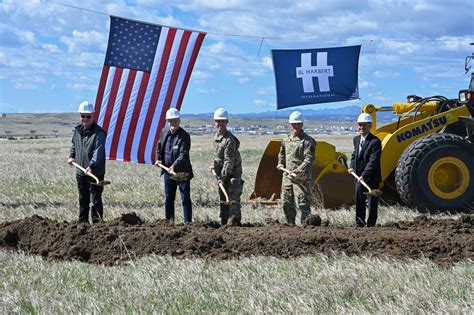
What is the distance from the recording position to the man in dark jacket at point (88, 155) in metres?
10.8

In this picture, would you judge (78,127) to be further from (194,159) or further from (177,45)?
(194,159)

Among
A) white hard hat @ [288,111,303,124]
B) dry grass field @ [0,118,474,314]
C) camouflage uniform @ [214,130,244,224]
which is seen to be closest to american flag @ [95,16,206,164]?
camouflage uniform @ [214,130,244,224]

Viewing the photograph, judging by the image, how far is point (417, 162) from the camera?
1176cm

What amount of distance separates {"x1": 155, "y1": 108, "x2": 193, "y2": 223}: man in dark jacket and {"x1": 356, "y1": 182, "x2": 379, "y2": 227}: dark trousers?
90.3 inches

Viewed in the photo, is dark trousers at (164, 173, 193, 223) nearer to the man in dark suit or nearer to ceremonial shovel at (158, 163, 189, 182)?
ceremonial shovel at (158, 163, 189, 182)

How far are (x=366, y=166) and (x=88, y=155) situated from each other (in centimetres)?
375

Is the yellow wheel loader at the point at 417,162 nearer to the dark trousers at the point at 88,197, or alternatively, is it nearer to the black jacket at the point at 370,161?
the black jacket at the point at 370,161

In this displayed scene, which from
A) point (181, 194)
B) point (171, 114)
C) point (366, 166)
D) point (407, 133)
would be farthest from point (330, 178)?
point (171, 114)

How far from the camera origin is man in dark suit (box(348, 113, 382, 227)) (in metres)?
10.7

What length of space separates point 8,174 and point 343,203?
11.3 metres

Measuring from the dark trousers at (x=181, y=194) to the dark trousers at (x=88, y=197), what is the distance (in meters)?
0.91

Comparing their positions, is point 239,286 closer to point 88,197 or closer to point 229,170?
point 229,170

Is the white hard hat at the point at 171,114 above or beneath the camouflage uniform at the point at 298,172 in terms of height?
above

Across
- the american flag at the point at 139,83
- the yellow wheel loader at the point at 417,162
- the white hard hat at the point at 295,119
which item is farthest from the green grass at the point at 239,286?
the american flag at the point at 139,83
